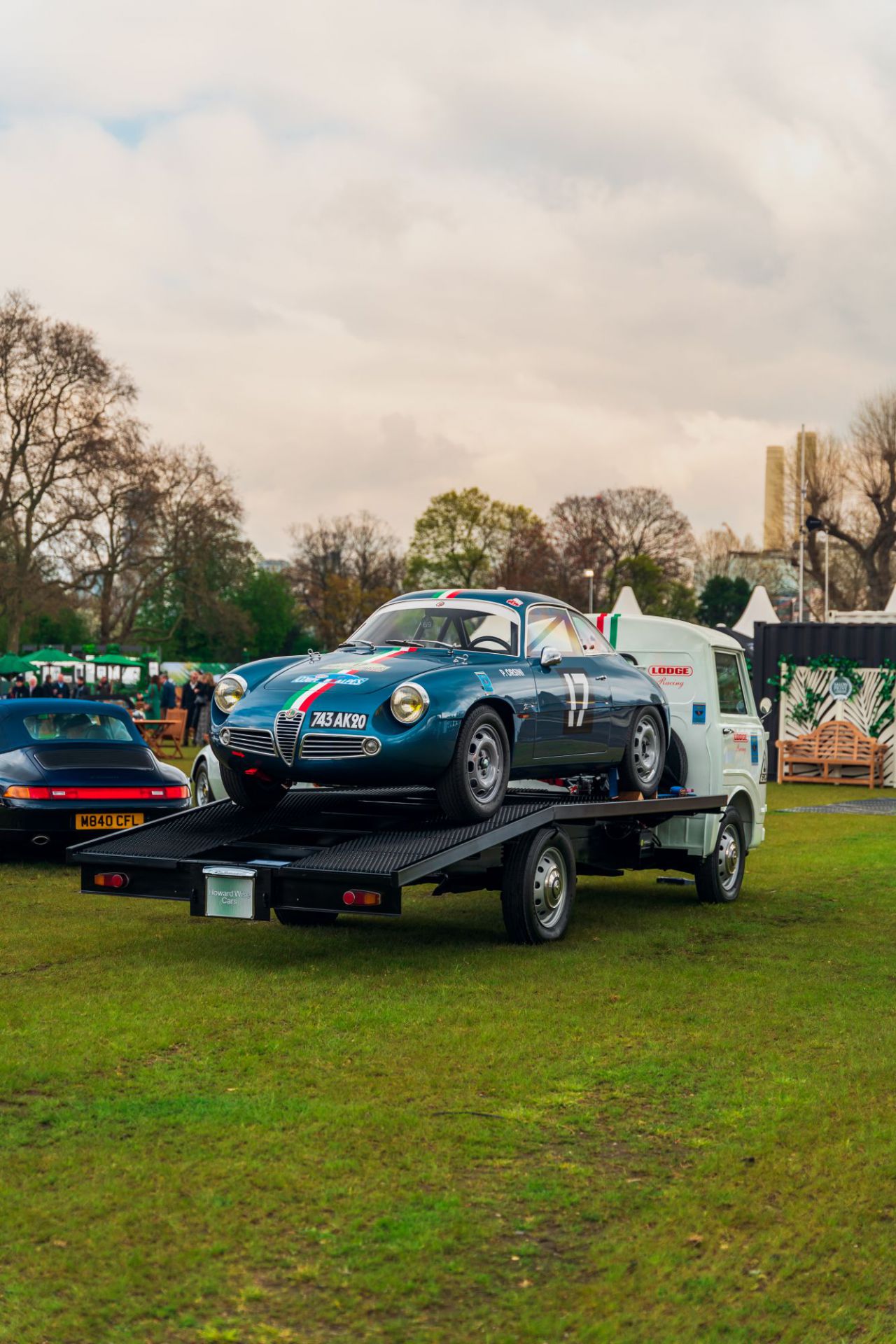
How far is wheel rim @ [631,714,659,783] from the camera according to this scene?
1130 cm

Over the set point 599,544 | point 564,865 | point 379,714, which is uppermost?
point 599,544

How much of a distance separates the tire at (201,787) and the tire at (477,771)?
475 centimetres

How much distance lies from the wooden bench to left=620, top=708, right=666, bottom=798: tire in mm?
19441

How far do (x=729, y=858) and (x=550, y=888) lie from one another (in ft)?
10.6

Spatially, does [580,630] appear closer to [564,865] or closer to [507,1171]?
[564,865]

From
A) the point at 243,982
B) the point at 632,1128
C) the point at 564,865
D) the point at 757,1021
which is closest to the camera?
the point at 632,1128

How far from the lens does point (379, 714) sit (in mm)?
9148

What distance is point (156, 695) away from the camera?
4566 centimetres

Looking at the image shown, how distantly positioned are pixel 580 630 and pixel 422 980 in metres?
3.39

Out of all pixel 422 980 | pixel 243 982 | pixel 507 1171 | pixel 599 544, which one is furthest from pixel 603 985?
pixel 599 544

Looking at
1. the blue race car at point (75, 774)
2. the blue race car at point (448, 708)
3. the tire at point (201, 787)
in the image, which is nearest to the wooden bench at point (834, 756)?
the tire at point (201, 787)

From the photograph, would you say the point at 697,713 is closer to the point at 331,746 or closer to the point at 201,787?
the point at 331,746

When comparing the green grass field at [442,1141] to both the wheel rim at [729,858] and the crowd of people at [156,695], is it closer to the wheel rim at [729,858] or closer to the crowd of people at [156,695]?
the wheel rim at [729,858]

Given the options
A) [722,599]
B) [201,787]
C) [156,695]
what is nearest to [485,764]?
[201,787]
